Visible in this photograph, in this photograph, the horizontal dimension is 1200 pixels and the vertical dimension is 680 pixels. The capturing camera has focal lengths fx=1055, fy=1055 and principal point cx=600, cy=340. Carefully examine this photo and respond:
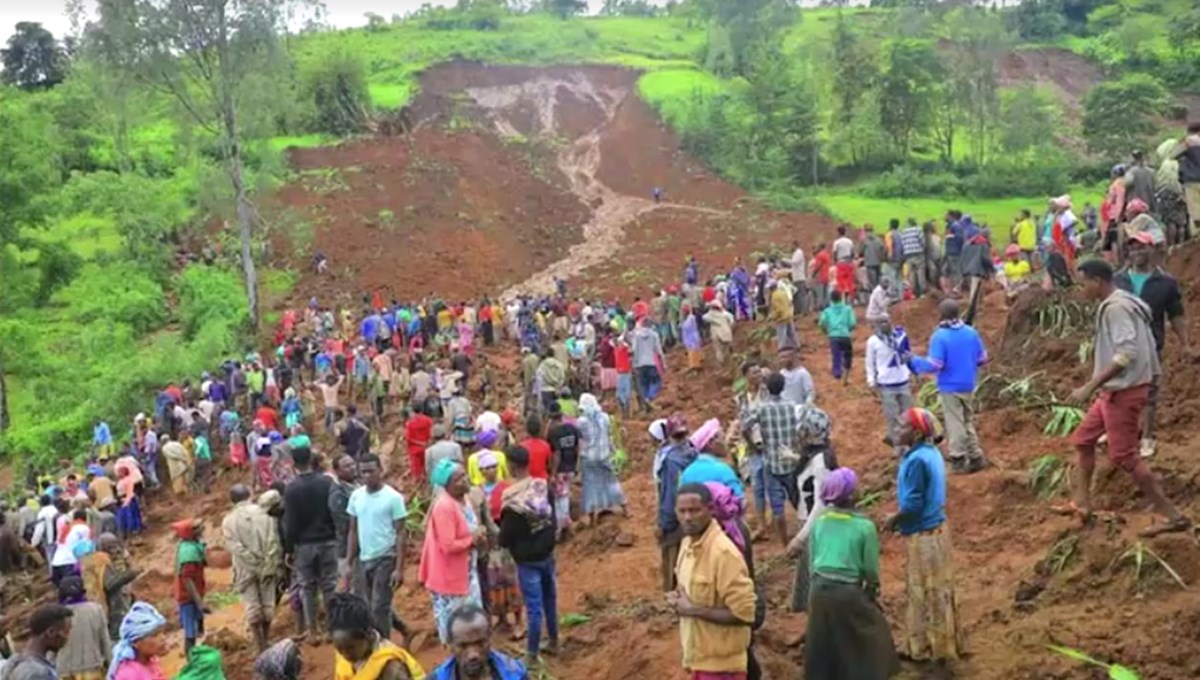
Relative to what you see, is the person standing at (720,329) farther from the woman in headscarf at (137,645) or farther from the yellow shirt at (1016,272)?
the woman in headscarf at (137,645)

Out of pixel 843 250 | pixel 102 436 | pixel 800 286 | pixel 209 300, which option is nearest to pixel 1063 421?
pixel 843 250

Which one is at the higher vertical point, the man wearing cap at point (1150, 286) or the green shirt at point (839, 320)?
the man wearing cap at point (1150, 286)

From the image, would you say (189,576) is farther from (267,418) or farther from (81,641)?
(267,418)


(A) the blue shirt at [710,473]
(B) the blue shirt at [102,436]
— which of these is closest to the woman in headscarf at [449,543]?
(A) the blue shirt at [710,473]

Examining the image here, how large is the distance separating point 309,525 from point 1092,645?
530cm

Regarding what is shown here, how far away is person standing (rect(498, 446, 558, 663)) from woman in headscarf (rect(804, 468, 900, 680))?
6.80ft

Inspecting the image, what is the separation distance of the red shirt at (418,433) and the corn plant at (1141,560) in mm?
7990

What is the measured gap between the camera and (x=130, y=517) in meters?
16.1

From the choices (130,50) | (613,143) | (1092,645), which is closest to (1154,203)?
(1092,645)

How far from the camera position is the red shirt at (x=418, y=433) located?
12.6 m

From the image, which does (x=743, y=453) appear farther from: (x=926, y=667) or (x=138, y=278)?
(x=138, y=278)

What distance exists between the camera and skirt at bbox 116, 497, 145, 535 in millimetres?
15818

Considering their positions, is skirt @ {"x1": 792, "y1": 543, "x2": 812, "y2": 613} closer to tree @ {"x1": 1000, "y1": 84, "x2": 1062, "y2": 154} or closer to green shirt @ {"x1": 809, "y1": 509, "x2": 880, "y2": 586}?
green shirt @ {"x1": 809, "y1": 509, "x2": 880, "y2": 586}

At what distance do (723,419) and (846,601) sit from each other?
31.4 ft
